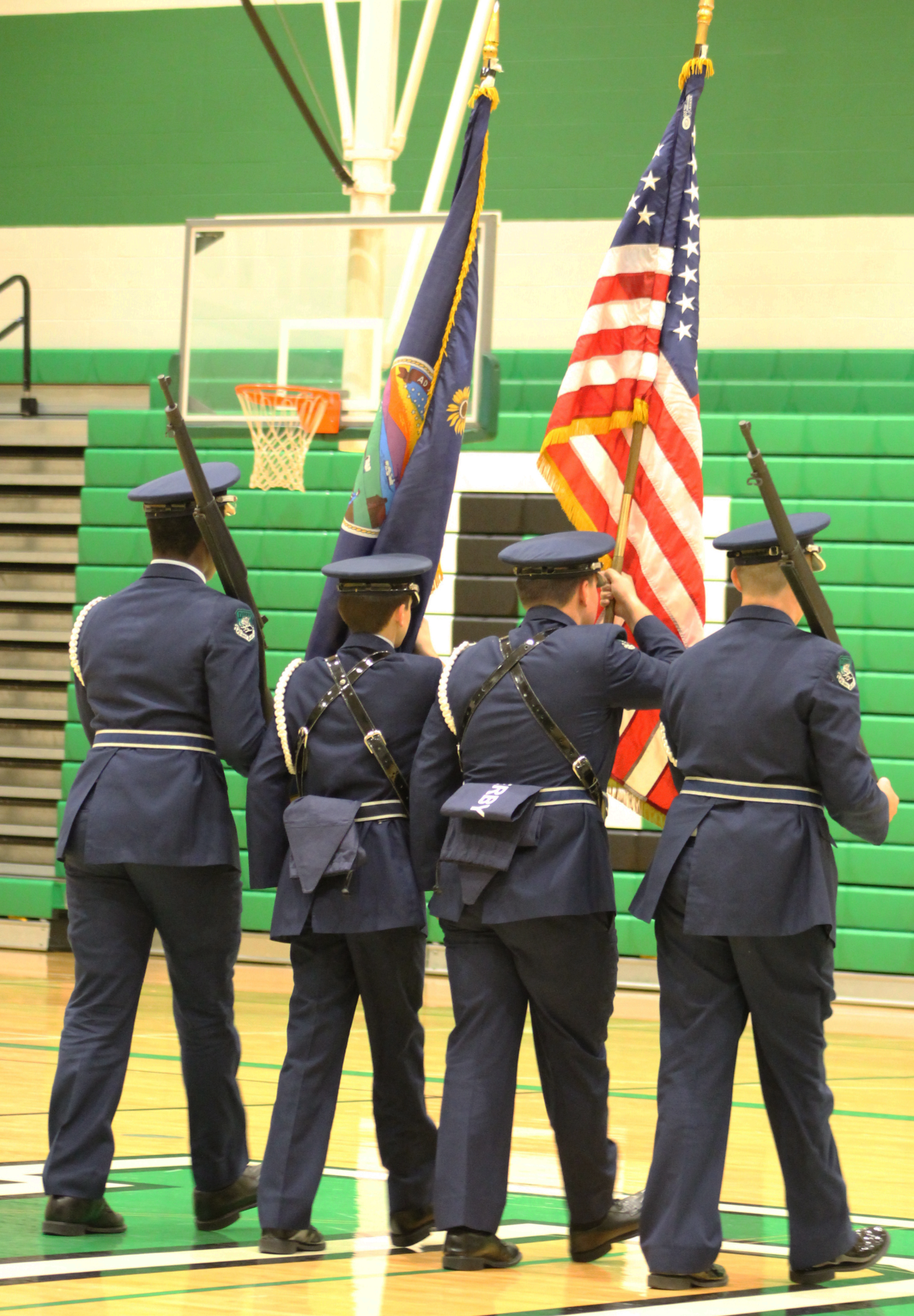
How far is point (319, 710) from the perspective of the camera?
12.1 feet

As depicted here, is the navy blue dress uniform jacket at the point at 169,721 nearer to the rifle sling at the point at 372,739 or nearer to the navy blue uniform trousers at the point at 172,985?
the navy blue uniform trousers at the point at 172,985

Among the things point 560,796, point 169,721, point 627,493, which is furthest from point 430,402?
point 560,796

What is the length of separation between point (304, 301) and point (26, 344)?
3951 mm

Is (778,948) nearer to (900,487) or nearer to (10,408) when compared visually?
(900,487)

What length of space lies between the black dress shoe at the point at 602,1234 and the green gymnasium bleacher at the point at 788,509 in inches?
188

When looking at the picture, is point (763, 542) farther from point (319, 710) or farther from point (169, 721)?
point (169, 721)

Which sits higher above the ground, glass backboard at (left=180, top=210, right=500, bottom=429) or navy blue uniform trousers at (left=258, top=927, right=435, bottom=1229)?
glass backboard at (left=180, top=210, right=500, bottom=429)

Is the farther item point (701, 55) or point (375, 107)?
point (375, 107)

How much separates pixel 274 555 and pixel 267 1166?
6.63 metres

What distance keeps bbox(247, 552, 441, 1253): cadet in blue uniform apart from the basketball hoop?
3.61 metres

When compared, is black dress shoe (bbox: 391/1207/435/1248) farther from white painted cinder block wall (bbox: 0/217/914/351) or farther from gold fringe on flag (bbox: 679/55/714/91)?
white painted cinder block wall (bbox: 0/217/914/351)

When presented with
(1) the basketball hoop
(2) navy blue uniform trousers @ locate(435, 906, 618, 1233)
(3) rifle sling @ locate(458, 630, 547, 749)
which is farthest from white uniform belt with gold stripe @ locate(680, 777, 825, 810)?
(1) the basketball hoop

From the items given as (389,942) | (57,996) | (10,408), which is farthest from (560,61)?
(389,942)

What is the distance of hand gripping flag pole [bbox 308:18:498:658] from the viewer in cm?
430
